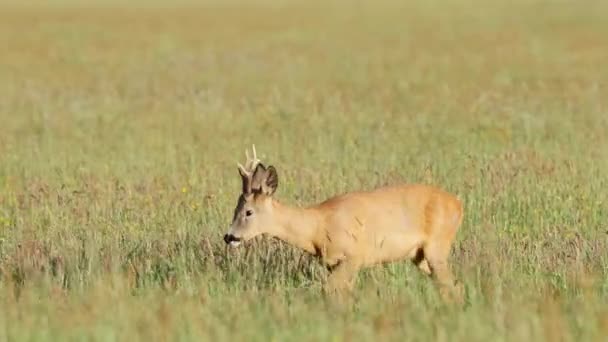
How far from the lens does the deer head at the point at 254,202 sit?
29.1ft

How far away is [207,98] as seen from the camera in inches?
923

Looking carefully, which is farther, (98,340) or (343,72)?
(343,72)

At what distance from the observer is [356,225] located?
29.7ft

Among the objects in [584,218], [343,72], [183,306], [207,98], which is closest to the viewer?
[183,306]

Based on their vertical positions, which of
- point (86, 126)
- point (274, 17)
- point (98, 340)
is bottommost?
point (98, 340)

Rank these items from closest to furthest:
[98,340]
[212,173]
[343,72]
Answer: [98,340]
[212,173]
[343,72]

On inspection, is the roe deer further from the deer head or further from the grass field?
the grass field

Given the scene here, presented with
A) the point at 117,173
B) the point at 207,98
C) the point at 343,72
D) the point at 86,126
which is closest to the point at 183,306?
the point at 117,173

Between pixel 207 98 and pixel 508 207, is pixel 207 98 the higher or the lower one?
the higher one

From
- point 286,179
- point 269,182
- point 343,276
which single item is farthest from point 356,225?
point 286,179

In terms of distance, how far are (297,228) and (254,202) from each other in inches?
12.5

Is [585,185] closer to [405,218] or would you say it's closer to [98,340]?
[405,218]

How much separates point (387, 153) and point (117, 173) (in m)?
3.05

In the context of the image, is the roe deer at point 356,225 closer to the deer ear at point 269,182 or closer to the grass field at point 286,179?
the deer ear at point 269,182
